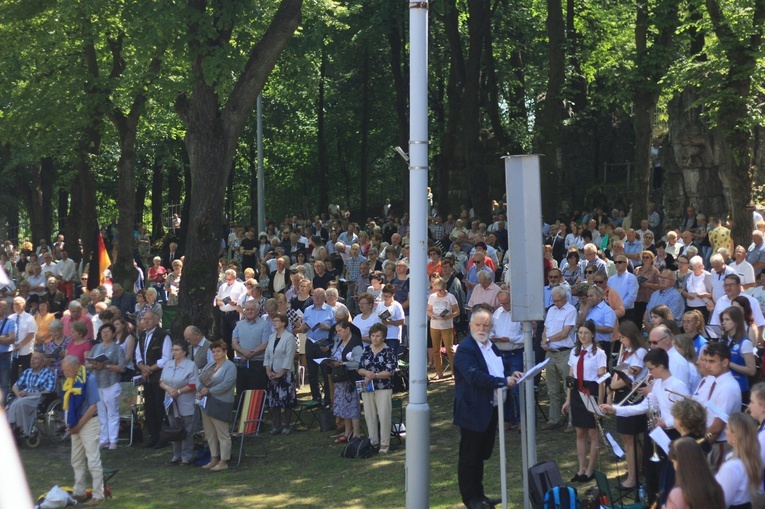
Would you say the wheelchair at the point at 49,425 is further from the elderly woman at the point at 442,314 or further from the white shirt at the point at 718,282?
the white shirt at the point at 718,282

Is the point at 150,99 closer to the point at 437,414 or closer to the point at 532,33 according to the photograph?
the point at 437,414

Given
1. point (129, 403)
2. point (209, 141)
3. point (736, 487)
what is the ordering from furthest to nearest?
point (209, 141), point (129, 403), point (736, 487)

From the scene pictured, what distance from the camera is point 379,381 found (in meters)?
13.0

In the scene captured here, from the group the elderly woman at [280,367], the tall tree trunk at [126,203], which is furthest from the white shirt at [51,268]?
the elderly woman at [280,367]

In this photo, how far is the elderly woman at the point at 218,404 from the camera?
13188 mm

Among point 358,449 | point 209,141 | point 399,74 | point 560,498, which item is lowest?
point 358,449

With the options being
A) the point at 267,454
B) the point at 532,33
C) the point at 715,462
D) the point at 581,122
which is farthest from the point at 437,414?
the point at 532,33

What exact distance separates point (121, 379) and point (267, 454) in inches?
122

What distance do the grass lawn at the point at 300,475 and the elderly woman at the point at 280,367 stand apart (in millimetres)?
522

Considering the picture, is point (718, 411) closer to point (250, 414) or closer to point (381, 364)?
point (381, 364)

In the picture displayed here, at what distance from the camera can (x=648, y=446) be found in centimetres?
947

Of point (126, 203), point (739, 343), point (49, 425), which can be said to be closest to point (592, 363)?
point (739, 343)

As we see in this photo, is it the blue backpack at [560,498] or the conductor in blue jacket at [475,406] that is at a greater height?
the conductor in blue jacket at [475,406]

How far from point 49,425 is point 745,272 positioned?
10.6 m
